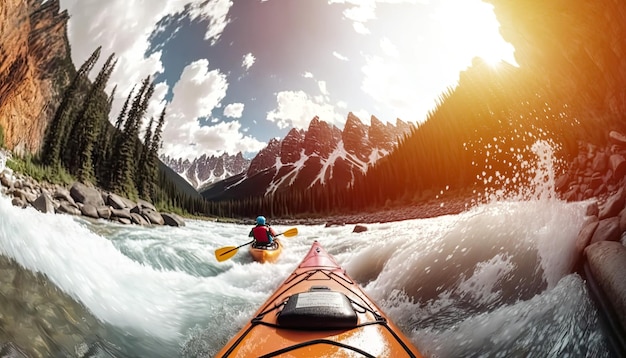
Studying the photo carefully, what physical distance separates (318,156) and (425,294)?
105029mm

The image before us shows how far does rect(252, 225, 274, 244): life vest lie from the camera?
749cm

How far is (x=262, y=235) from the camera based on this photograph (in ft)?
24.6

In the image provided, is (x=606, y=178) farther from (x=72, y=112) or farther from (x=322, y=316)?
(x=72, y=112)

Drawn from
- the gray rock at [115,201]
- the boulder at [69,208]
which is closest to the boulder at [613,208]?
the boulder at [69,208]

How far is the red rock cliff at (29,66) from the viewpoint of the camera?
38.4ft

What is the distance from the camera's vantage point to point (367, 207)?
144 feet

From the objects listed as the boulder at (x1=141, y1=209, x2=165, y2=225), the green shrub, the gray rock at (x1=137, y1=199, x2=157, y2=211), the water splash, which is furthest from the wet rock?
the water splash

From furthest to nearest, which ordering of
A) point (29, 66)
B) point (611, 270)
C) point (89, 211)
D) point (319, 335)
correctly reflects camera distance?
point (29, 66), point (89, 211), point (611, 270), point (319, 335)

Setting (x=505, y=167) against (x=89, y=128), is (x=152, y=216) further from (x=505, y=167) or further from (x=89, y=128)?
(x=505, y=167)

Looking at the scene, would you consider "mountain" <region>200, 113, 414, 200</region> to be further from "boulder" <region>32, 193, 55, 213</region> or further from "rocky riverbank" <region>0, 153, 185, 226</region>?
"boulder" <region>32, 193, 55, 213</region>

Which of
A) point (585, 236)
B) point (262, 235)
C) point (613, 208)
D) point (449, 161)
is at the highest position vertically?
point (449, 161)

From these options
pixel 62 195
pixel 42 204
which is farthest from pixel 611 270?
pixel 62 195

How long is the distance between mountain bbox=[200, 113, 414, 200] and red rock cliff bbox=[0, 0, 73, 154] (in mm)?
77217

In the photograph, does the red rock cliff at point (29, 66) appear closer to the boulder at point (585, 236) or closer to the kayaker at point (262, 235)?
the kayaker at point (262, 235)
